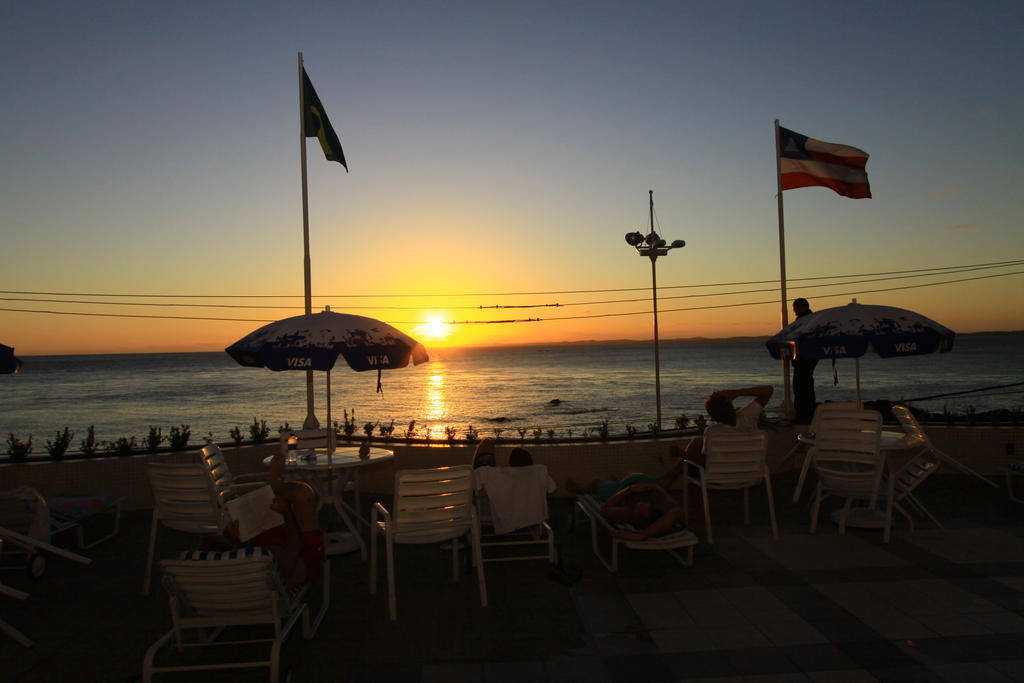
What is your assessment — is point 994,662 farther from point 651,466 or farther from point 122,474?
point 122,474

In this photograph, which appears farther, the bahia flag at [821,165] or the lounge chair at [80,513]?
the bahia flag at [821,165]

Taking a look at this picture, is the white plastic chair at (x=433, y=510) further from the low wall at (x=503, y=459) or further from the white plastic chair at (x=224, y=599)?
the low wall at (x=503, y=459)

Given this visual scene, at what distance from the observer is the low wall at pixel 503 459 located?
7.03 metres

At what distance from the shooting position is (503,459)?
7.99 meters

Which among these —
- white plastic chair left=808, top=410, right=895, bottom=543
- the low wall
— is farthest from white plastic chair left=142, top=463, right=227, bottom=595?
white plastic chair left=808, top=410, right=895, bottom=543

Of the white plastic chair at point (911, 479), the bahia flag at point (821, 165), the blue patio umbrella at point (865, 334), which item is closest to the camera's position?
the white plastic chair at point (911, 479)

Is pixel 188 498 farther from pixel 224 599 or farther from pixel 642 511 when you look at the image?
pixel 642 511

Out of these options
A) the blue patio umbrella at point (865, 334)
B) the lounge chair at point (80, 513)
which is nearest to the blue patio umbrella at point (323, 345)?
the lounge chair at point (80, 513)

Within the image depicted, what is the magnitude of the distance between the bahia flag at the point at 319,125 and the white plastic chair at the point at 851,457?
7.07 metres

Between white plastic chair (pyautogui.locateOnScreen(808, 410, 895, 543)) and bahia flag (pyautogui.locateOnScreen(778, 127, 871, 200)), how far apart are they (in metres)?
4.79

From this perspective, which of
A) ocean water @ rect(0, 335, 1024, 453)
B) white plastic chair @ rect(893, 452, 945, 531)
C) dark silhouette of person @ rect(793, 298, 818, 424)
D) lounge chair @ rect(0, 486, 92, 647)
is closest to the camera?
lounge chair @ rect(0, 486, 92, 647)

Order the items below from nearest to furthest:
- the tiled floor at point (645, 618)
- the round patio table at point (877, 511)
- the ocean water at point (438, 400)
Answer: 1. the tiled floor at point (645, 618)
2. the round patio table at point (877, 511)
3. the ocean water at point (438, 400)

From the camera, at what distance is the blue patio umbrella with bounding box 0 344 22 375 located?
5537mm

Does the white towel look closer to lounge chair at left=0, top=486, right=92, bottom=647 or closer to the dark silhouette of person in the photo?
lounge chair at left=0, top=486, right=92, bottom=647
